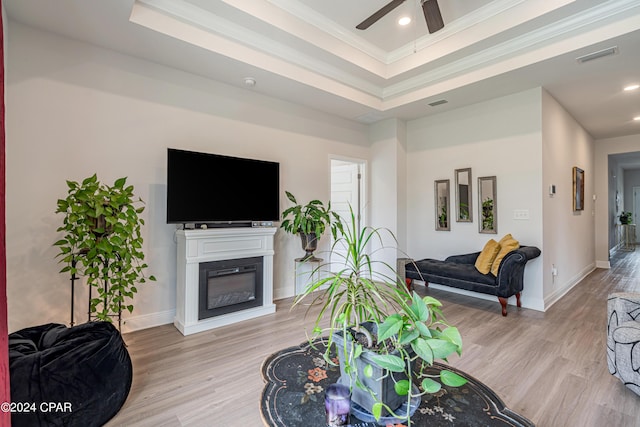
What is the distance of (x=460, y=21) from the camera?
3.41 m

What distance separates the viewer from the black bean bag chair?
1.60 m

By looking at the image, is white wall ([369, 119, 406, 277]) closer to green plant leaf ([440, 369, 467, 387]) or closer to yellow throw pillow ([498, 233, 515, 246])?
yellow throw pillow ([498, 233, 515, 246])

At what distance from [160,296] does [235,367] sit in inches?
55.9

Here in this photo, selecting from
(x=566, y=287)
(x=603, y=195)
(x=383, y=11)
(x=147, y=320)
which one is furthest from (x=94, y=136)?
(x=603, y=195)

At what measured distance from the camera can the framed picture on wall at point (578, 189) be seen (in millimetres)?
4973

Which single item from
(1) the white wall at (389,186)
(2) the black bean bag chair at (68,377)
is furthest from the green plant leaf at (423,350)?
(1) the white wall at (389,186)

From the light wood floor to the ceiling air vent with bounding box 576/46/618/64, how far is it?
280 cm

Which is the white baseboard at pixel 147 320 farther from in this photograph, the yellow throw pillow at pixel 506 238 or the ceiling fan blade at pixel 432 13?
the yellow throw pillow at pixel 506 238

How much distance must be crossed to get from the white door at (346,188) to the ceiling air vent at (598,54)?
3064 mm

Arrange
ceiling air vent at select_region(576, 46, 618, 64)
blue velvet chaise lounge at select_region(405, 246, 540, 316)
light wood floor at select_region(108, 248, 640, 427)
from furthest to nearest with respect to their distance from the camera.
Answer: blue velvet chaise lounge at select_region(405, 246, 540, 316)
ceiling air vent at select_region(576, 46, 618, 64)
light wood floor at select_region(108, 248, 640, 427)

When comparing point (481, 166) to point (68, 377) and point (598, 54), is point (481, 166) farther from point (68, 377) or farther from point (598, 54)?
point (68, 377)

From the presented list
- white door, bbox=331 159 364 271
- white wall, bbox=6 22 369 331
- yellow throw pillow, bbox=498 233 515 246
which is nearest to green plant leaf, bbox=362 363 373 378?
white wall, bbox=6 22 369 331

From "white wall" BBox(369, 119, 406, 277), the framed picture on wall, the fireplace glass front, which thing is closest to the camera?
the fireplace glass front

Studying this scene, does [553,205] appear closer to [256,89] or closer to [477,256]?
[477,256]
